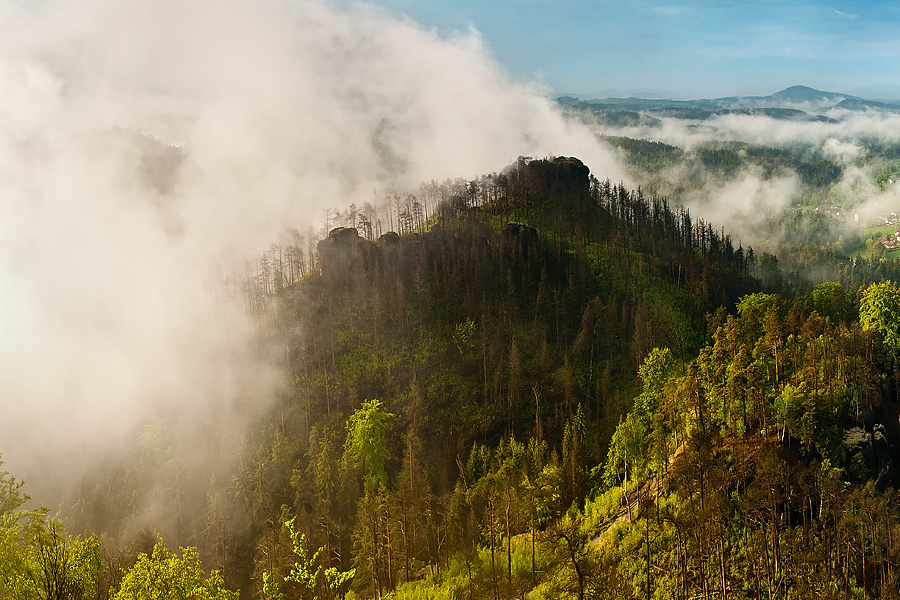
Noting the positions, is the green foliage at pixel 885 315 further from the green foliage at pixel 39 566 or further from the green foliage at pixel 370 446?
the green foliage at pixel 39 566

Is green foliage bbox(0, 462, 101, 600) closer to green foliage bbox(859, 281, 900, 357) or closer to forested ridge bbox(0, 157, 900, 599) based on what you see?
forested ridge bbox(0, 157, 900, 599)

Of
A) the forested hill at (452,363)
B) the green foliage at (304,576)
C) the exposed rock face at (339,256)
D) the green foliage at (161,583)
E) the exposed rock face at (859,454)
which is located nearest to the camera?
the green foliage at (161,583)

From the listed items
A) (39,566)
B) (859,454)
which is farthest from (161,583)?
(859,454)

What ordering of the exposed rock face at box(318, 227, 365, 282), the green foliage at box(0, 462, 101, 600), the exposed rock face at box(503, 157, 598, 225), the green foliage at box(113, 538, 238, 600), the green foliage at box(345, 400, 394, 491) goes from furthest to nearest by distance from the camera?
1. the exposed rock face at box(503, 157, 598, 225)
2. the exposed rock face at box(318, 227, 365, 282)
3. the green foliage at box(345, 400, 394, 491)
4. the green foliage at box(113, 538, 238, 600)
5. the green foliage at box(0, 462, 101, 600)

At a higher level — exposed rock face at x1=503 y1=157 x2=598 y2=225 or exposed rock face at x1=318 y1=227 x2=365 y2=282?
exposed rock face at x1=503 y1=157 x2=598 y2=225

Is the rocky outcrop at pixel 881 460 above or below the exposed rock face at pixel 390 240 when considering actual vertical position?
below

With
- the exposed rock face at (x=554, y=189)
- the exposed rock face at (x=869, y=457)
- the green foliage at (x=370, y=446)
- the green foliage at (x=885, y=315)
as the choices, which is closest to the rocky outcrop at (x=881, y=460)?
the exposed rock face at (x=869, y=457)

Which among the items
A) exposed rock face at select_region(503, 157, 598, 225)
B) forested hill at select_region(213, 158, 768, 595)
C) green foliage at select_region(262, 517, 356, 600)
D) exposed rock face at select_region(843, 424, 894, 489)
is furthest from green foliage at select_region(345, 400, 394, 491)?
exposed rock face at select_region(503, 157, 598, 225)

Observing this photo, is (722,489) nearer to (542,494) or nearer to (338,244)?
(542,494)

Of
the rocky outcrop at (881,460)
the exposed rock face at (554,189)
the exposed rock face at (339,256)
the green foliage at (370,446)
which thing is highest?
the exposed rock face at (554,189)
